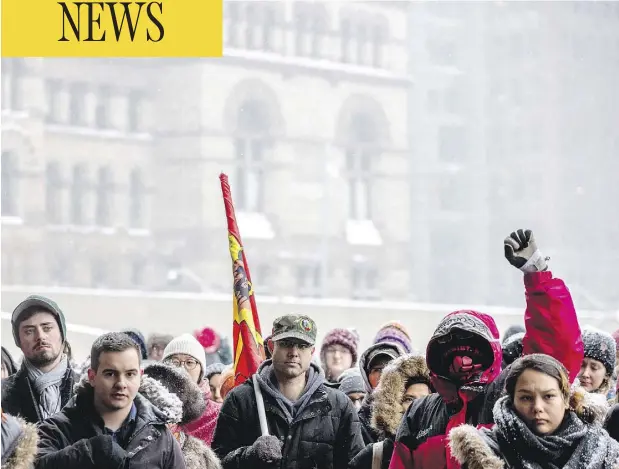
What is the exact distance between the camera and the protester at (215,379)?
6453mm

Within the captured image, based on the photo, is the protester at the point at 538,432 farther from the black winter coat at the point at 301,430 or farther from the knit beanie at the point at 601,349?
the knit beanie at the point at 601,349

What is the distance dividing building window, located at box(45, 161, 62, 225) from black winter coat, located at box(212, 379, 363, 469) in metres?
30.4

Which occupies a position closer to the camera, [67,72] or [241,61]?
[67,72]

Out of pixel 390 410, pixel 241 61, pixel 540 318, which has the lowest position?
pixel 390 410

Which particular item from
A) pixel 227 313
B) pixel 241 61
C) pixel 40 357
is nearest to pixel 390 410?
pixel 40 357

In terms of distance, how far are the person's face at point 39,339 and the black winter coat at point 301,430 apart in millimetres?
576

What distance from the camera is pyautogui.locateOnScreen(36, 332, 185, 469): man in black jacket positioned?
11.6 ft

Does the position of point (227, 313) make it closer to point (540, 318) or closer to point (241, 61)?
point (241, 61)

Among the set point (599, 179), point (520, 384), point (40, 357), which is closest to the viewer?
point (520, 384)

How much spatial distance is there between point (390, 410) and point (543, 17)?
1570 inches

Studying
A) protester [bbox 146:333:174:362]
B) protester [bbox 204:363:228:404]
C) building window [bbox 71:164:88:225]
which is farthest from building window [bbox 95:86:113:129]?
protester [bbox 204:363:228:404]

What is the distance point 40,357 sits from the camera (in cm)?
446

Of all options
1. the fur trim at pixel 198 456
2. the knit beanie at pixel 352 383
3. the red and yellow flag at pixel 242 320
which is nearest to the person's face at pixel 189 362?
the red and yellow flag at pixel 242 320

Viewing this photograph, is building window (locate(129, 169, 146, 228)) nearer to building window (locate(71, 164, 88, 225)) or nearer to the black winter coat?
building window (locate(71, 164, 88, 225))
